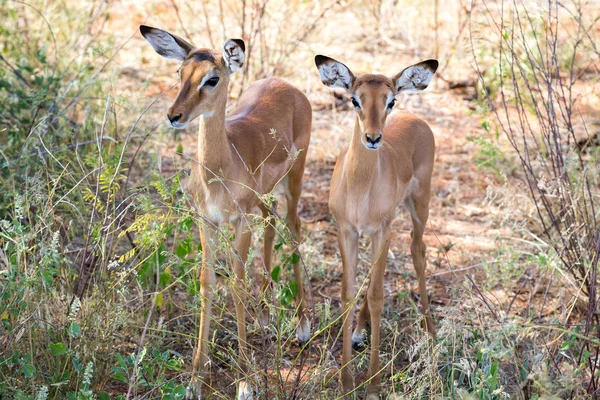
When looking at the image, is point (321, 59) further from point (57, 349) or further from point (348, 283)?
point (57, 349)

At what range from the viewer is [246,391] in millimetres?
4391

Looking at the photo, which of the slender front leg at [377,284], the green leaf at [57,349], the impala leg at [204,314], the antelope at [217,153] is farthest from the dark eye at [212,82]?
the green leaf at [57,349]

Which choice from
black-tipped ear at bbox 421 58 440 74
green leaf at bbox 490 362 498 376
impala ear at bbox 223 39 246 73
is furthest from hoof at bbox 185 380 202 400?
black-tipped ear at bbox 421 58 440 74

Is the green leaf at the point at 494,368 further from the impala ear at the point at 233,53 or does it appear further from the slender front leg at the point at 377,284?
the impala ear at the point at 233,53

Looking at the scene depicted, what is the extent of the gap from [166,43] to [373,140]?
134cm

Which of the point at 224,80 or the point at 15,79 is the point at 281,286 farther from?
the point at 15,79

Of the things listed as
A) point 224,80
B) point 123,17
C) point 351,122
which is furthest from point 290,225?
point 123,17

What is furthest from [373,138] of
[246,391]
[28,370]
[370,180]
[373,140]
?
[28,370]

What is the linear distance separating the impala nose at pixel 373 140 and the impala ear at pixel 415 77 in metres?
Result: 0.49

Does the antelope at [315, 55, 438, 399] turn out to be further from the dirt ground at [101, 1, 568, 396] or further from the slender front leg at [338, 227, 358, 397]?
the dirt ground at [101, 1, 568, 396]

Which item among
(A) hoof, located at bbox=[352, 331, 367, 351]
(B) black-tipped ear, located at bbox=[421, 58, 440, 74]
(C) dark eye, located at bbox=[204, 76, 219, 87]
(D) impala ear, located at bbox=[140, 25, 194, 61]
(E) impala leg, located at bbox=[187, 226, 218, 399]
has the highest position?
(D) impala ear, located at bbox=[140, 25, 194, 61]

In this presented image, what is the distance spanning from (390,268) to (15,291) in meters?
2.93

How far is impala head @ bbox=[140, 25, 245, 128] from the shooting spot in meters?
4.26

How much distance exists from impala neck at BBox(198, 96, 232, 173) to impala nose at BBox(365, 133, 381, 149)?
86 centimetres
